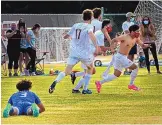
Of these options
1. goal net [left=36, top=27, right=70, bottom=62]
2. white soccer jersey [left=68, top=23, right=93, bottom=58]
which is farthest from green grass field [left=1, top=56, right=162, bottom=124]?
goal net [left=36, top=27, right=70, bottom=62]

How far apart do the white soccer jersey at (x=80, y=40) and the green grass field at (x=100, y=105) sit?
0.91 meters

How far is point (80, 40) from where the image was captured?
48.0 ft

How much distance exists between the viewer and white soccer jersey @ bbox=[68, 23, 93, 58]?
1452 centimetres

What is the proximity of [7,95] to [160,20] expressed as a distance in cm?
1653

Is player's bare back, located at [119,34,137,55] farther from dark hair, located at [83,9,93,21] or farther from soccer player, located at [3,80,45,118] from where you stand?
soccer player, located at [3,80,45,118]

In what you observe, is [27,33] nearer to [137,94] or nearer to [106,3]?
[137,94]

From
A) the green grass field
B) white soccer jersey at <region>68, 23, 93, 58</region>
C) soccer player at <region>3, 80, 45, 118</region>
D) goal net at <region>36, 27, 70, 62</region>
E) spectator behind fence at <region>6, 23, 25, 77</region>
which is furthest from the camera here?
goal net at <region>36, 27, 70, 62</region>

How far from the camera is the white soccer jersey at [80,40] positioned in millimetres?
14523

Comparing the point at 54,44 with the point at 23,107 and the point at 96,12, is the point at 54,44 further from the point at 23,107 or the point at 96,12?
the point at 23,107

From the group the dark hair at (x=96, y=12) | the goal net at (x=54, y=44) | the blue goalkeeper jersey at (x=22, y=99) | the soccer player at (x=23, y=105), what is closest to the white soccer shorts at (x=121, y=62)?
the dark hair at (x=96, y=12)

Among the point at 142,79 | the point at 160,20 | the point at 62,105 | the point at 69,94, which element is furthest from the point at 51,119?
the point at 160,20

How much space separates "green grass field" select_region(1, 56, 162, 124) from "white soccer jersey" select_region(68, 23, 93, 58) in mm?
910

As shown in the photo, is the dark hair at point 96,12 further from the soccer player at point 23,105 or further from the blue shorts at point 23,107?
the blue shorts at point 23,107

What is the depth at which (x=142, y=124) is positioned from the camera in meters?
10.1
